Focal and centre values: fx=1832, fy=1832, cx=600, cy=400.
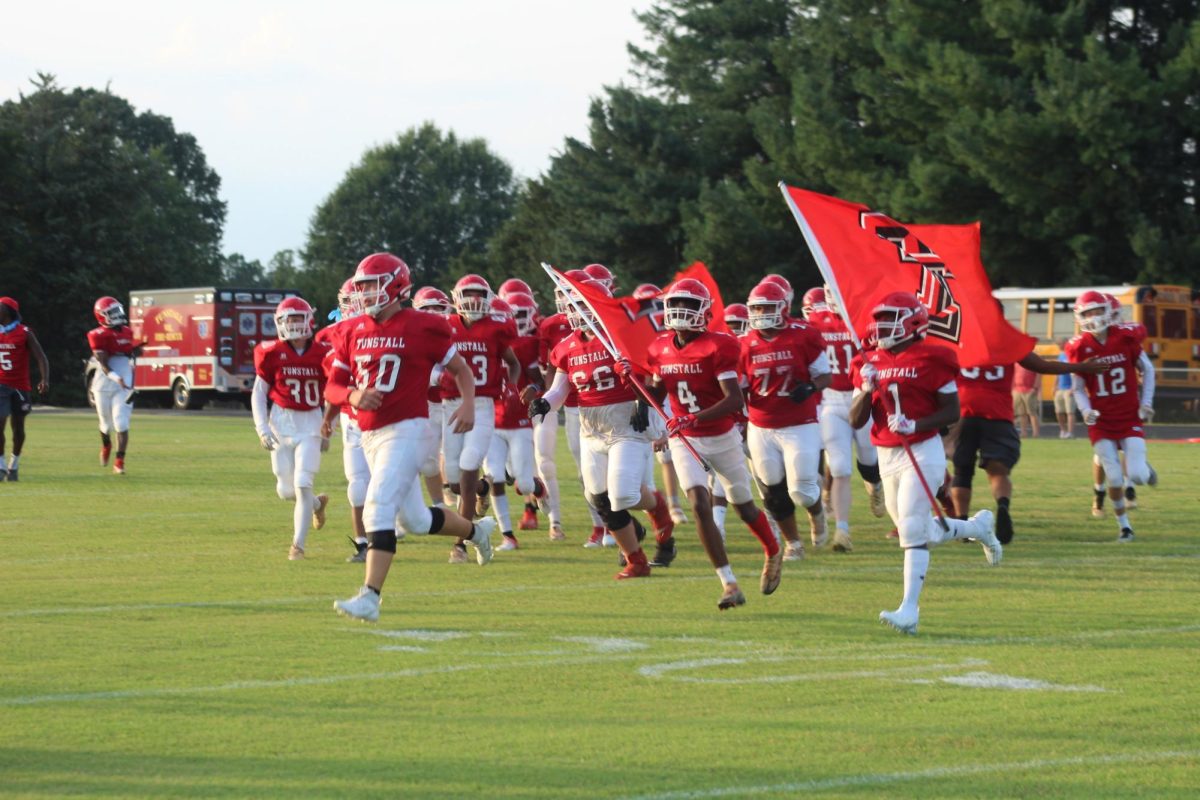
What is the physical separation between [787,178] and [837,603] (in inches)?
1809

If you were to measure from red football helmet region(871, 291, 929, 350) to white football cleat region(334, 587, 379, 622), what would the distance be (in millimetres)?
3204

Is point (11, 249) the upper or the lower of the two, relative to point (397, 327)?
upper

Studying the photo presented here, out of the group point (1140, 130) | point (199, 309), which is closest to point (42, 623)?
point (1140, 130)

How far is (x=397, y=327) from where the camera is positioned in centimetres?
1059

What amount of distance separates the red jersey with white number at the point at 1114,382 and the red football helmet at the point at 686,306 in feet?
18.0

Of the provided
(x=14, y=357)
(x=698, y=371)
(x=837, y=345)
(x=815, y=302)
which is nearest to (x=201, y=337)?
(x=14, y=357)

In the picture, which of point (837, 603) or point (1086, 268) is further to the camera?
point (1086, 268)

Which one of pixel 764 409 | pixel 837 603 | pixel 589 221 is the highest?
pixel 589 221

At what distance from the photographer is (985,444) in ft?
49.8

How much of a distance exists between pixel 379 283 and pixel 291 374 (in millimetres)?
3924

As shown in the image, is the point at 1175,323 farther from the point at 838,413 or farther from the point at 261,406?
the point at 261,406

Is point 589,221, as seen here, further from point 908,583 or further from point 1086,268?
point 908,583

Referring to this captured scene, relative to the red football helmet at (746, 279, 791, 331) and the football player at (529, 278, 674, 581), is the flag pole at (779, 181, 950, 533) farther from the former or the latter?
the football player at (529, 278, 674, 581)

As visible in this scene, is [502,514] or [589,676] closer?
[589,676]
